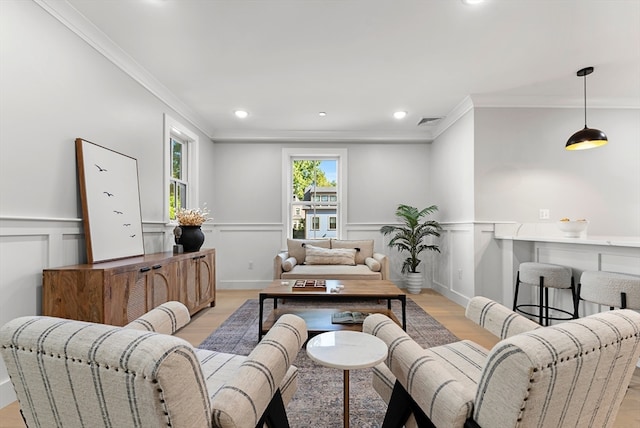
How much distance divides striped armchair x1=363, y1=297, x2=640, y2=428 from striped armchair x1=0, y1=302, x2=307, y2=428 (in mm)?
527

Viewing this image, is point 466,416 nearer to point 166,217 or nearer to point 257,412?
point 257,412

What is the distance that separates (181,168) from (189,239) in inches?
51.0

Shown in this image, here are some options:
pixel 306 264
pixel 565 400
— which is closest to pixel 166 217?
pixel 306 264

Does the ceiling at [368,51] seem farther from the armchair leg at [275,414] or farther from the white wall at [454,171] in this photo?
the armchair leg at [275,414]

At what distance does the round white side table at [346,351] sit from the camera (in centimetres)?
117

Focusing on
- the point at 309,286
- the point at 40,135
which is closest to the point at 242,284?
the point at 309,286

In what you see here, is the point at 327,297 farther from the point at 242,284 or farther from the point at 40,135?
the point at 242,284

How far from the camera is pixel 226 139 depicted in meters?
5.05

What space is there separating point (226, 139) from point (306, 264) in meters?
2.35

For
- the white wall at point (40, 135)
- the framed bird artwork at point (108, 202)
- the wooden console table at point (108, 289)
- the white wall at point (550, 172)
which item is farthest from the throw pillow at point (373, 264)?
the white wall at point (40, 135)

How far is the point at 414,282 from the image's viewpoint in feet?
15.2

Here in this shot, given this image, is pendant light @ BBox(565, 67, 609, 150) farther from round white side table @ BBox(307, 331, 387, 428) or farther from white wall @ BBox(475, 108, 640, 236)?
round white side table @ BBox(307, 331, 387, 428)

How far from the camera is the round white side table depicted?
117 centimetres

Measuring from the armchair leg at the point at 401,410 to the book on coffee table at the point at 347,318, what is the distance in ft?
5.11
